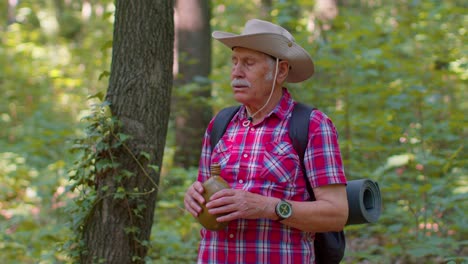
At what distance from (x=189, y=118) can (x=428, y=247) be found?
514cm

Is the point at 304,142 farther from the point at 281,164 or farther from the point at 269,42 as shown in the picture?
the point at 269,42

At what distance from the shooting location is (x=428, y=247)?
182 inches

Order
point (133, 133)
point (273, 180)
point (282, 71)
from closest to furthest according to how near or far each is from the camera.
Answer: point (273, 180) < point (282, 71) < point (133, 133)

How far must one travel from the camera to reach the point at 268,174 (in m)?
2.38

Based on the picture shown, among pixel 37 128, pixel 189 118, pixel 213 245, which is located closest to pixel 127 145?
pixel 213 245

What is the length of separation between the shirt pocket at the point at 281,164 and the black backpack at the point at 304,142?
4cm

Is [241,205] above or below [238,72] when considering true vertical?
below

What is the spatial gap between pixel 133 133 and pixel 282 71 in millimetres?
1326

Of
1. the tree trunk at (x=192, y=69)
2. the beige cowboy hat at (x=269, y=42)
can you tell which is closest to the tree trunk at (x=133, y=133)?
the beige cowboy hat at (x=269, y=42)

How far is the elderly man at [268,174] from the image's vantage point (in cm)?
226

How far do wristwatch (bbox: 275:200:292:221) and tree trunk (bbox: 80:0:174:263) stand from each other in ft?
4.84

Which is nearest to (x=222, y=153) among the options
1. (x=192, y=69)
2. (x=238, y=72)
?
(x=238, y=72)

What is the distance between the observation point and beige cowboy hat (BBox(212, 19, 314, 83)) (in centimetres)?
249

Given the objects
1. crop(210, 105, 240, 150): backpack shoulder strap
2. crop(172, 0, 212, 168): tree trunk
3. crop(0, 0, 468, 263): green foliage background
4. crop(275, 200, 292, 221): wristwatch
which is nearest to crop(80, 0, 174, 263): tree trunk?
crop(0, 0, 468, 263): green foliage background
